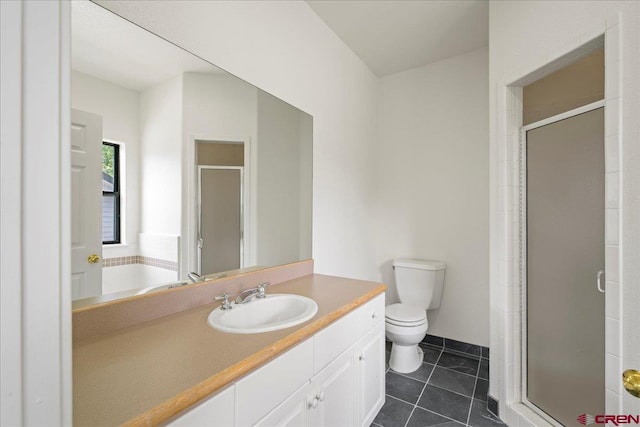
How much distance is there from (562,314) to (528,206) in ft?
2.04

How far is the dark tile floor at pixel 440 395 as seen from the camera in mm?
1739

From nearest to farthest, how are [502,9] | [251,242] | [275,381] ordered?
[275,381], [251,242], [502,9]

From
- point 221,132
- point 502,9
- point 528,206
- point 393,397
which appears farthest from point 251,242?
point 502,9

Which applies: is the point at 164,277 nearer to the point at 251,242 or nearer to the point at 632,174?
the point at 251,242

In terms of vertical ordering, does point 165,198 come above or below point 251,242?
above

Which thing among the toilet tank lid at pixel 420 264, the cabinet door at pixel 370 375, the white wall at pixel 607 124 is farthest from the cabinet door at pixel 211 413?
the toilet tank lid at pixel 420 264

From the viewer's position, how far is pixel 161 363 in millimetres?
795

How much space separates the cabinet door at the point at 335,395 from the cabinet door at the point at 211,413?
0.41m

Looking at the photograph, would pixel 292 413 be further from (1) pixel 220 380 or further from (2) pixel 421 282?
(2) pixel 421 282

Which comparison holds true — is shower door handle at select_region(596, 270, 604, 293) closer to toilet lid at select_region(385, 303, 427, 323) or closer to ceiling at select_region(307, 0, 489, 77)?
toilet lid at select_region(385, 303, 427, 323)

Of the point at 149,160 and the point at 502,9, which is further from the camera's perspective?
the point at 502,9

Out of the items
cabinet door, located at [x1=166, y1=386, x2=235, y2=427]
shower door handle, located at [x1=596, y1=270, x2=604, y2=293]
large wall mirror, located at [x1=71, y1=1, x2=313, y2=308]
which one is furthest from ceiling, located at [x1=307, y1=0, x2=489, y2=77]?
cabinet door, located at [x1=166, y1=386, x2=235, y2=427]

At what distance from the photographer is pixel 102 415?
59 cm

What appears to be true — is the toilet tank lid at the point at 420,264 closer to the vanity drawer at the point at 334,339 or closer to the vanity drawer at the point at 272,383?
the vanity drawer at the point at 334,339
